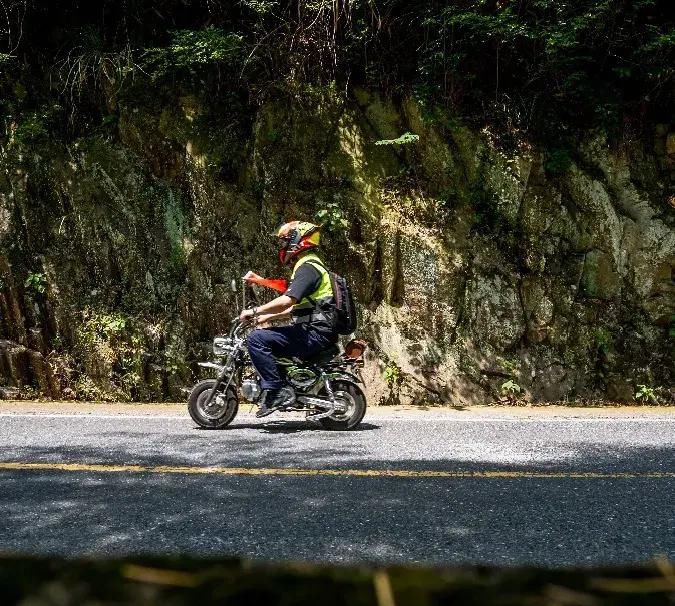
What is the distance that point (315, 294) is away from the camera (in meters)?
8.01

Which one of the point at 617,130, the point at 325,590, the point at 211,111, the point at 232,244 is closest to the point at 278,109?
the point at 211,111

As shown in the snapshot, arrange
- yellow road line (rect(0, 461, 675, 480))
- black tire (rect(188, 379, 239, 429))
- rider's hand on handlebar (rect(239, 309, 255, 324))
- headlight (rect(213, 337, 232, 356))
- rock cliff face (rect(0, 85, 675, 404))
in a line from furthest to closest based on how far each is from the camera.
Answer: rock cliff face (rect(0, 85, 675, 404)), headlight (rect(213, 337, 232, 356)), rider's hand on handlebar (rect(239, 309, 255, 324)), black tire (rect(188, 379, 239, 429)), yellow road line (rect(0, 461, 675, 480))

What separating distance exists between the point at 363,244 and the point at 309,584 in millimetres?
10694

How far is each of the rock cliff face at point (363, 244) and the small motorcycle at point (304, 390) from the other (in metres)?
2.90

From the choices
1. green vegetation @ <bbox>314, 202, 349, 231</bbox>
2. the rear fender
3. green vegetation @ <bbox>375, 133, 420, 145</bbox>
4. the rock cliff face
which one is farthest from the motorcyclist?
green vegetation @ <bbox>375, 133, 420, 145</bbox>

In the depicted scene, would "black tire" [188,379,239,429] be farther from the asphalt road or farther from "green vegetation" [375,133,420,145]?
"green vegetation" [375,133,420,145]

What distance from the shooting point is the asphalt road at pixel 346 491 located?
394cm

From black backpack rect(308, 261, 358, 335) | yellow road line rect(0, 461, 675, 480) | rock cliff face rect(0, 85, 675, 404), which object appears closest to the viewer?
yellow road line rect(0, 461, 675, 480)

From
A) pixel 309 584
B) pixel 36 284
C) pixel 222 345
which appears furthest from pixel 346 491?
pixel 36 284

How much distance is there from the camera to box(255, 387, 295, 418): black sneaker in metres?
7.80

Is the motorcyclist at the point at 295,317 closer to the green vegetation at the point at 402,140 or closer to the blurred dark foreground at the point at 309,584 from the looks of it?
the green vegetation at the point at 402,140

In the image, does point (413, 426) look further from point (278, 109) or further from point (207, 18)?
point (207, 18)

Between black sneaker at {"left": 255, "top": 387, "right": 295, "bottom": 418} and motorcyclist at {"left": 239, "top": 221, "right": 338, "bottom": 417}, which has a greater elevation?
motorcyclist at {"left": 239, "top": 221, "right": 338, "bottom": 417}

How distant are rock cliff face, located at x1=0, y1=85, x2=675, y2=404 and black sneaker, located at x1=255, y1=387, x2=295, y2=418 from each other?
10.3ft
